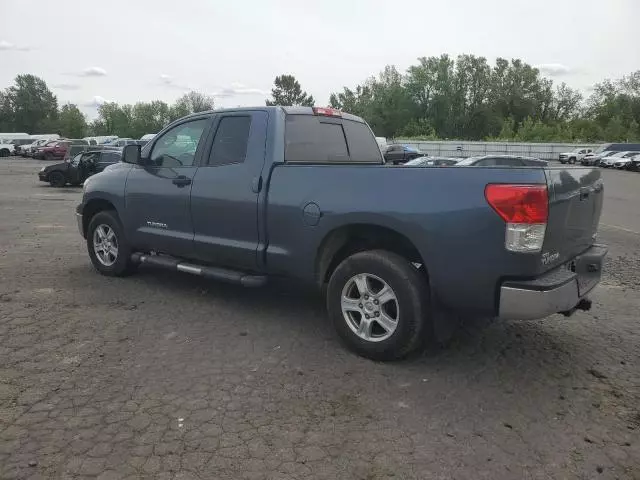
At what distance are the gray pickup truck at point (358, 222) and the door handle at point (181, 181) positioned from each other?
0.02 metres

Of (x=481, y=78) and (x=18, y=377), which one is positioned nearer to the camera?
(x=18, y=377)

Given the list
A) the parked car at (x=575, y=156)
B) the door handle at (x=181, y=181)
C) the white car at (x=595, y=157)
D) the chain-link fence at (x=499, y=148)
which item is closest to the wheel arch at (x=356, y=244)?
the door handle at (x=181, y=181)

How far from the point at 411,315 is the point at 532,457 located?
1.24 metres

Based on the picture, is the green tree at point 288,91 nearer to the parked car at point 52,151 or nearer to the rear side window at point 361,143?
the parked car at point 52,151

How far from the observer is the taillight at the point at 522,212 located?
335 centimetres

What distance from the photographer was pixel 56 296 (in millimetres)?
5660

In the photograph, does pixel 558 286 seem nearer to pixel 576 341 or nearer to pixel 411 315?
pixel 411 315

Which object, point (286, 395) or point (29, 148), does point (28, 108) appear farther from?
point (286, 395)

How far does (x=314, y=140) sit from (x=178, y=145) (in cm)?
151

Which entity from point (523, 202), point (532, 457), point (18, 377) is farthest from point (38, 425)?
point (523, 202)

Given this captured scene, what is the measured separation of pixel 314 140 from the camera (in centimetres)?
511

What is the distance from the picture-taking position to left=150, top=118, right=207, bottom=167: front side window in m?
5.46

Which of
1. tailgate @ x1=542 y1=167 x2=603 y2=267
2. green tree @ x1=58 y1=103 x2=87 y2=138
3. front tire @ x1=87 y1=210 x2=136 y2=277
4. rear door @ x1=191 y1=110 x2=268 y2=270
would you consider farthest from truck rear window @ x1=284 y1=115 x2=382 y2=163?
green tree @ x1=58 y1=103 x2=87 y2=138

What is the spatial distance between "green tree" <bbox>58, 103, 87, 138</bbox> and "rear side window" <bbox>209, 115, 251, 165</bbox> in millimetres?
116895
